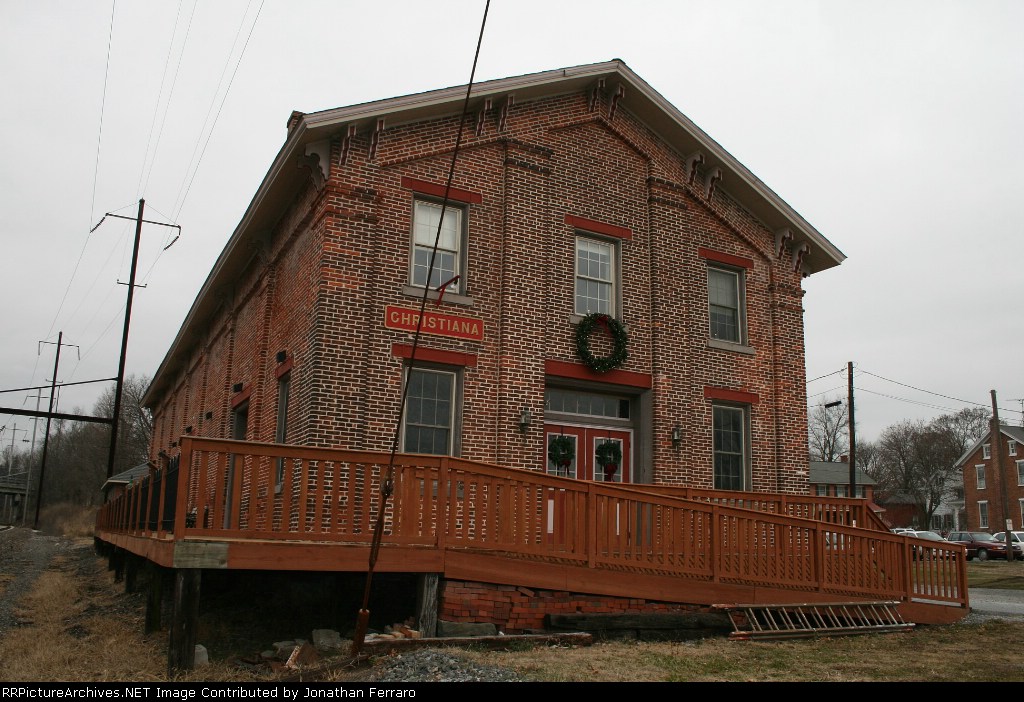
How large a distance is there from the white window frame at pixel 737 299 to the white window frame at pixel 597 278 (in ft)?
7.41

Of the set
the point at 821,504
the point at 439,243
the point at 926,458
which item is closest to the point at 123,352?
the point at 439,243

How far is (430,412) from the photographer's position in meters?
13.9

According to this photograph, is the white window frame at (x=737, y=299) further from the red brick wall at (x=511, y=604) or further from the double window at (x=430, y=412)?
the red brick wall at (x=511, y=604)

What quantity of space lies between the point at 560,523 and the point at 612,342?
5.58 meters

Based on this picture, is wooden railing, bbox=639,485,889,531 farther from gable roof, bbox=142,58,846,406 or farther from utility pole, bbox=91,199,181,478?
utility pole, bbox=91,199,181,478

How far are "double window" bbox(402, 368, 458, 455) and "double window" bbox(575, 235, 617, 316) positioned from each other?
10.2ft

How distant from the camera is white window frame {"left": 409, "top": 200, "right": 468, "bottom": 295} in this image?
14281mm

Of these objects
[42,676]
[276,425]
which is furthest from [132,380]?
[42,676]

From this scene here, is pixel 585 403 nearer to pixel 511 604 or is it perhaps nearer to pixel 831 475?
pixel 511 604

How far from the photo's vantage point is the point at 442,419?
14.0 m

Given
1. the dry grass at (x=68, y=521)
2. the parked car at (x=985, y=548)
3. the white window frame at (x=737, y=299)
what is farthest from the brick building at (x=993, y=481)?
the dry grass at (x=68, y=521)

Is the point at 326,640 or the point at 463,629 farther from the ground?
the point at 463,629

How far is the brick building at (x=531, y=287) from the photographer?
1354 centimetres
